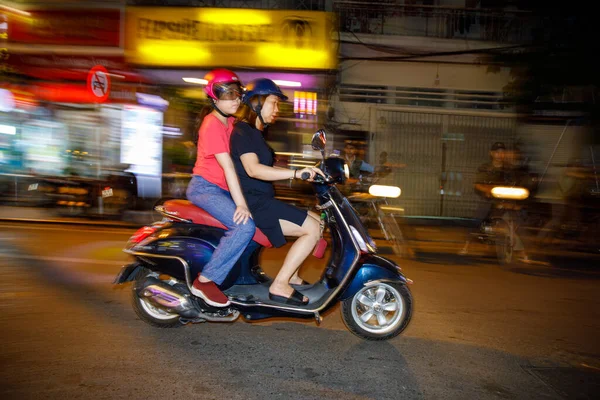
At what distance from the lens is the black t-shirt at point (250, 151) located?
3727 millimetres

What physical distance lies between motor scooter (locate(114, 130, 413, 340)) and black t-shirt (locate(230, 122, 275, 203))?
308mm

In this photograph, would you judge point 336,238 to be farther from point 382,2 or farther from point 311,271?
point 382,2

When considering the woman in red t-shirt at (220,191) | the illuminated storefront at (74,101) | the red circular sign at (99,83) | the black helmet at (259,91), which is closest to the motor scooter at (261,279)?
the woman in red t-shirt at (220,191)

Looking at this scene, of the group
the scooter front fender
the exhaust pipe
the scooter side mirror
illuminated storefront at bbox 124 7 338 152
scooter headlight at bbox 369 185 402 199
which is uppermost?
illuminated storefront at bbox 124 7 338 152

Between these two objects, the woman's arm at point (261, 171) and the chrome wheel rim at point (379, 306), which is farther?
the chrome wheel rim at point (379, 306)

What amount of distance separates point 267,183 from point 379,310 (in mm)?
1370

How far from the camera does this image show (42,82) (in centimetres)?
1145

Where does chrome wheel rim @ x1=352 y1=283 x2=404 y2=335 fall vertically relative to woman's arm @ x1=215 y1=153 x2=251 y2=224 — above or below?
below

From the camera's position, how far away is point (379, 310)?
4023 millimetres

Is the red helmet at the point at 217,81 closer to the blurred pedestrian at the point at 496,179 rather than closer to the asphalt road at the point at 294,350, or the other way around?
the asphalt road at the point at 294,350

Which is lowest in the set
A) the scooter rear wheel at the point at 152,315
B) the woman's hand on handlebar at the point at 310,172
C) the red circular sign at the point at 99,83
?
the scooter rear wheel at the point at 152,315

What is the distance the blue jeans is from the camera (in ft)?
12.3

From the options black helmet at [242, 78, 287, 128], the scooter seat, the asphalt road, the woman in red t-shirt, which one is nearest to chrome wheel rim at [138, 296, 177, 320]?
the asphalt road

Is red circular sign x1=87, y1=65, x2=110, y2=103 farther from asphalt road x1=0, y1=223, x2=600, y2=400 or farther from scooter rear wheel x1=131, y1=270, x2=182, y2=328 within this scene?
scooter rear wheel x1=131, y1=270, x2=182, y2=328
